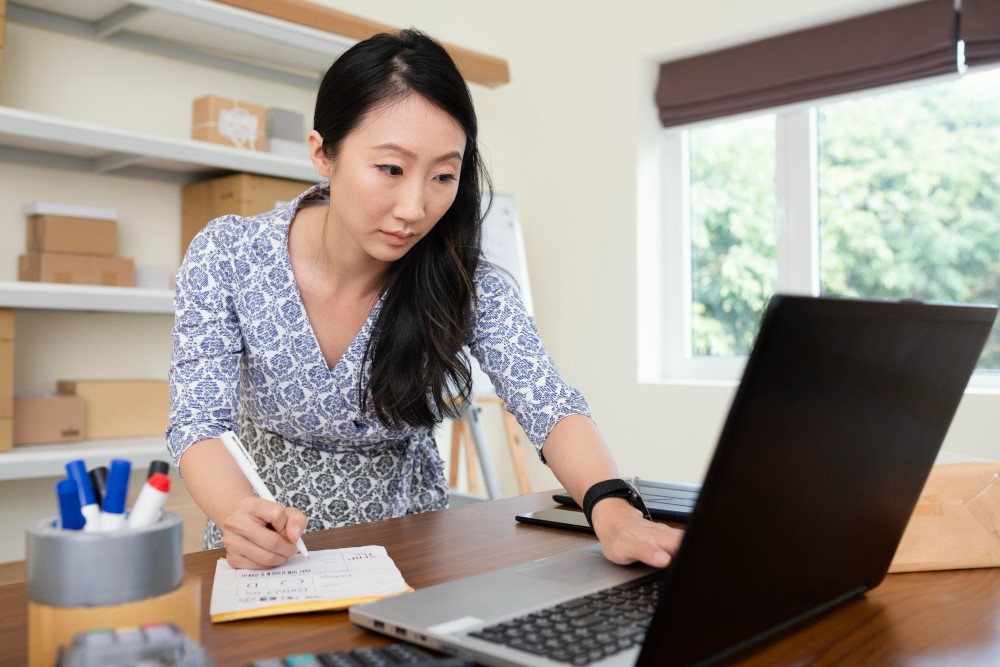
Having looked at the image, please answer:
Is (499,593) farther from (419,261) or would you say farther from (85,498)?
(419,261)

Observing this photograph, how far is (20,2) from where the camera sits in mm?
2367

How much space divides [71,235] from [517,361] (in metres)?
1.62

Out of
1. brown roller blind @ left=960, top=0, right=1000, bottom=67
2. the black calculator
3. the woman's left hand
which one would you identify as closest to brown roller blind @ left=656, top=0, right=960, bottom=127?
brown roller blind @ left=960, top=0, right=1000, bottom=67

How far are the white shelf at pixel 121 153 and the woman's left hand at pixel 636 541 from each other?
1890mm

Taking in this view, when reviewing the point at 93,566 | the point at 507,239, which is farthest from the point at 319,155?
the point at 507,239

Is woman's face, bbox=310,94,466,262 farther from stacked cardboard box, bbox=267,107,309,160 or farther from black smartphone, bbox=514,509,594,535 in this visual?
stacked cardboard box, bbox=267,107,309,160

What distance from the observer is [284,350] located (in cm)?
125

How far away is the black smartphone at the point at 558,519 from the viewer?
3.39 ft

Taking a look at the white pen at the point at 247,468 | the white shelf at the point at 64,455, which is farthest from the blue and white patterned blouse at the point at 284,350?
the white shelf at the point at 64,455

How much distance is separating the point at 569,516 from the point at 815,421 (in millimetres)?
570

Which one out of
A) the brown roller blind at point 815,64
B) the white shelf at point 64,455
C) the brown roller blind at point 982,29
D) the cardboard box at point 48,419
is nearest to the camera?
the white shelf at point 64,455

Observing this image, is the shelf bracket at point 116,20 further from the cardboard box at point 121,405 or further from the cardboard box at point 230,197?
the cardboard box at point 121,405

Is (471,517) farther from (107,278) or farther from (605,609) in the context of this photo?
(107,278)

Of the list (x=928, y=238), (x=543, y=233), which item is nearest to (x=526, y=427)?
(x=928, y=238)
